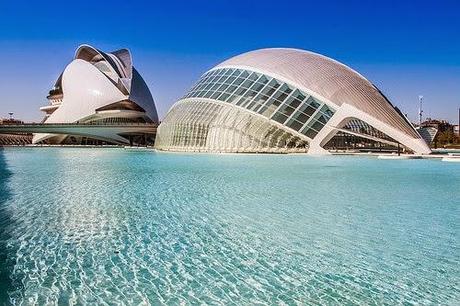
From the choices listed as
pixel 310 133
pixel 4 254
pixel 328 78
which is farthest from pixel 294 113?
pixel 4 254

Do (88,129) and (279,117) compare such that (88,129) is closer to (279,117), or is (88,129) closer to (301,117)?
(279,117)

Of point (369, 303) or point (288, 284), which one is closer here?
point (369, 303)

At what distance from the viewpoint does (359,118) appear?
38.8 m

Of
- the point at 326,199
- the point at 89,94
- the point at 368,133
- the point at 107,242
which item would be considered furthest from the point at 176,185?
the point at 89,94

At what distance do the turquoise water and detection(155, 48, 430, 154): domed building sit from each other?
23.4 m

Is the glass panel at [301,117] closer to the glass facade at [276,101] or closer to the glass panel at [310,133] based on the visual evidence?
the glass facade at [276,101]

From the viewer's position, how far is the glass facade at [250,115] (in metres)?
39.1

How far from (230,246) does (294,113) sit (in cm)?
3136

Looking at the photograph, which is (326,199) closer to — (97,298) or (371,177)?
(371,177)

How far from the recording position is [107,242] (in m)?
8.71

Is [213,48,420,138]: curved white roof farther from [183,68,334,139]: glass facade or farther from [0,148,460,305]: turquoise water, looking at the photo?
[0,148,460,305]: turquoise water

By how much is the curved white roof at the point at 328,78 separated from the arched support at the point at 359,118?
506 mm

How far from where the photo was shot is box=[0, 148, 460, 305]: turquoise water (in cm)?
619

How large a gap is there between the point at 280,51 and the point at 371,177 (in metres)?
30.7
